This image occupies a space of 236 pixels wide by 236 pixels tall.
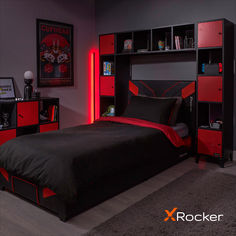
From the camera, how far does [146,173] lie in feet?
11.1

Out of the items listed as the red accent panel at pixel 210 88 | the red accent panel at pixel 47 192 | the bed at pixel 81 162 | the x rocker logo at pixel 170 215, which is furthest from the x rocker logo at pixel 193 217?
the red accent panel at pixel 210 88

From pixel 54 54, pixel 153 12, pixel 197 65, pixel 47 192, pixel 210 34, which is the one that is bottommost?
pixel 47 192

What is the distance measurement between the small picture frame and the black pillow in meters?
1.69

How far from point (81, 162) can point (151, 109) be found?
1.82 m

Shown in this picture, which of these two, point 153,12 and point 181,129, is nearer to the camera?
point 181,129

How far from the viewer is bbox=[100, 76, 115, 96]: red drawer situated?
4.97 m

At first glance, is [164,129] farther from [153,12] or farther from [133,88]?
[153,12]

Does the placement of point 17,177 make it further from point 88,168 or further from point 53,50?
point 53,50

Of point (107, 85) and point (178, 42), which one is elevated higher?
point (178, 42)

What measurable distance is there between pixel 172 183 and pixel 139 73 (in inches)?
90.2

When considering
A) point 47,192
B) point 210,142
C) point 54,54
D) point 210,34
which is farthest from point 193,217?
point 54,54

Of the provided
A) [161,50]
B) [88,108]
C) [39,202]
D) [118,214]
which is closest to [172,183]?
[118,214]

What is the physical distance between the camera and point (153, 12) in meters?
4.78

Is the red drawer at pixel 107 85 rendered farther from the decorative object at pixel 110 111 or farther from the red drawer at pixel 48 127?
the red drawer at pixel 48 127
